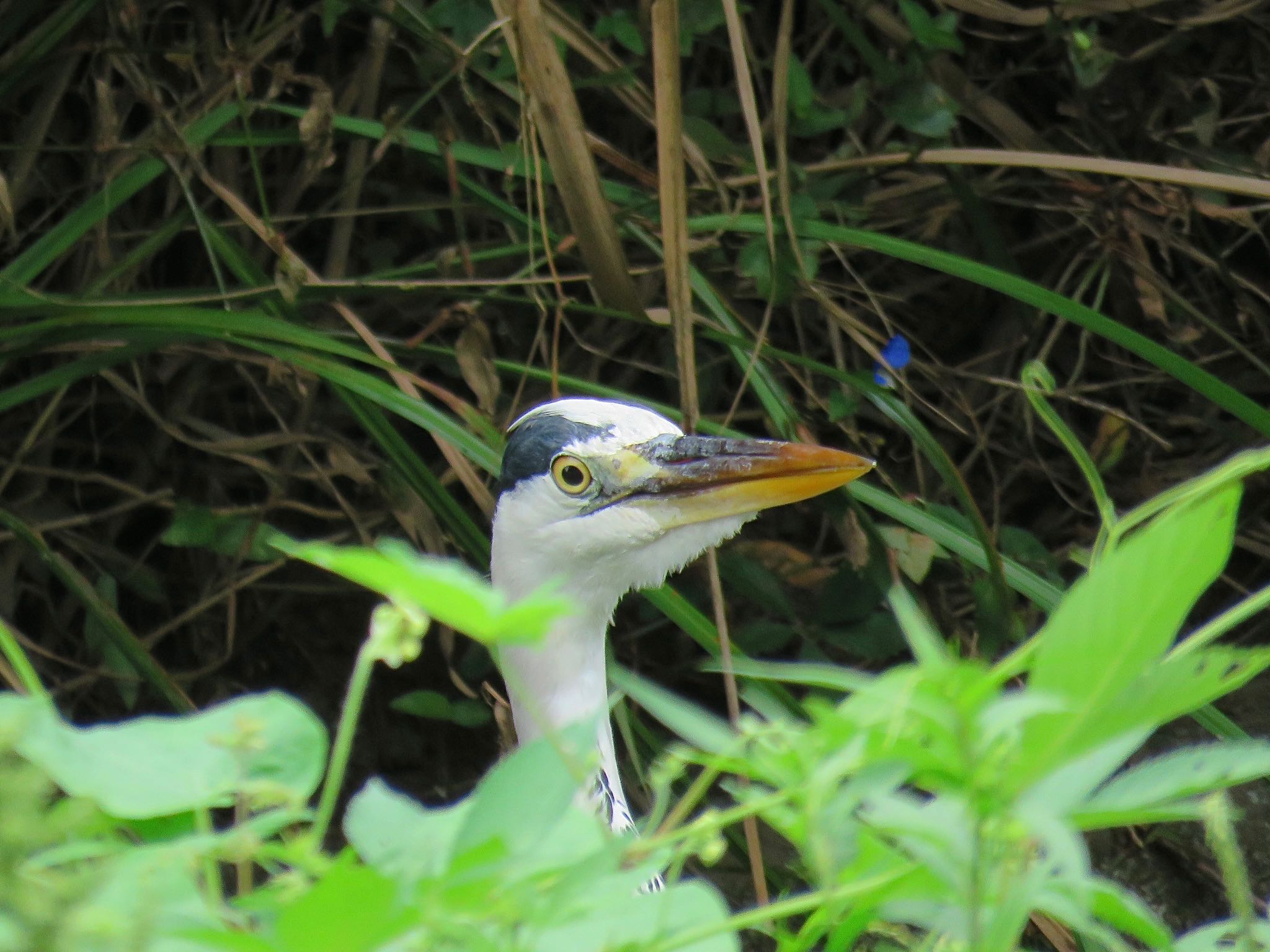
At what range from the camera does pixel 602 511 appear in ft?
4.58

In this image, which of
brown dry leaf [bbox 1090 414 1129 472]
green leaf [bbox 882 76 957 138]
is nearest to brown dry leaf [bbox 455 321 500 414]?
green leaf [bbox 882 76 957 138]

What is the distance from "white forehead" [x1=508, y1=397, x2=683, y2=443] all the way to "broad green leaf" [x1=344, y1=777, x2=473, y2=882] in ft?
3.35

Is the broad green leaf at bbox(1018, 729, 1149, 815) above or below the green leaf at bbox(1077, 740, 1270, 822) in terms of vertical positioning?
above

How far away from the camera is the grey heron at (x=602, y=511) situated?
1367 mm

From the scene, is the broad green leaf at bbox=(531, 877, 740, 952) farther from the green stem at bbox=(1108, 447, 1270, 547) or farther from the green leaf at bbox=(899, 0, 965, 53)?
the green leaf at bbox=(899, 0, 965, 53)

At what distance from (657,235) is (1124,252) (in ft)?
2.50

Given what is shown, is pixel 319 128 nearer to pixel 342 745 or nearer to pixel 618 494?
pixel 618 494

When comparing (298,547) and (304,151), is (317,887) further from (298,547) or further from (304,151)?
(304,151)

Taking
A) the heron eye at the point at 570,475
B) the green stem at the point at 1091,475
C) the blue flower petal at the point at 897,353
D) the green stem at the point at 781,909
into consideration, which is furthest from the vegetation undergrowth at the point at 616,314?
the green stem at the point at 781,909

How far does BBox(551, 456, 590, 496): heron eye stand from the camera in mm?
1402

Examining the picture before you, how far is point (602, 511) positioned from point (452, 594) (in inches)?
42.6

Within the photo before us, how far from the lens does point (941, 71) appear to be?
2.19 meters

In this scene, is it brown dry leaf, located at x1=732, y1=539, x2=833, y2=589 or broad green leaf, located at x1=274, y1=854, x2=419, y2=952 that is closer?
broad green leaf, located at x1=274, y1=854, x2=419, y2=952

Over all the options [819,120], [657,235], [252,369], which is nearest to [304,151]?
[252,369]
